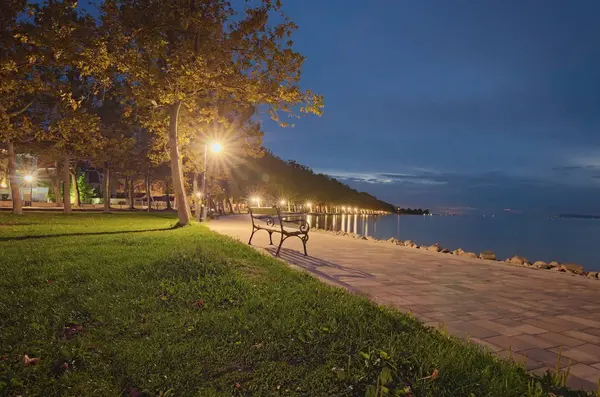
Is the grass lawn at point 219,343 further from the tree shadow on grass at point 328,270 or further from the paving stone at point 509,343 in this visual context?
the tree shadow on grass at point 328,270

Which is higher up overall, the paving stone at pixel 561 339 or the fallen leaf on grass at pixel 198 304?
the fallen leaf on grass at pixel 198 304

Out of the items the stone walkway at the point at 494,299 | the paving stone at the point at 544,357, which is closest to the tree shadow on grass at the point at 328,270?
the stone walkway at the point at 494,299

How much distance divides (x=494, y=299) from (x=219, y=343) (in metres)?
4.03

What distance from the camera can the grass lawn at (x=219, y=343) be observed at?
2.82 metres

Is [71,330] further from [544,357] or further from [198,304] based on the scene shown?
[544,357]

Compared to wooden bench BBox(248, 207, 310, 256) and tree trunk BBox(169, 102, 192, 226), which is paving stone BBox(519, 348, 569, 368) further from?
tree trunk BBox(169, 102, 192, 226)

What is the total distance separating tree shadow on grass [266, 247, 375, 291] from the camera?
6.63 metres

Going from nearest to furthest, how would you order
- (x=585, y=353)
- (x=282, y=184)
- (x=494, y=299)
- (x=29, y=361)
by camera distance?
(x=29, y=361) → (x=585, y=353) → (x=494, y=299) → (x=282, y=184)

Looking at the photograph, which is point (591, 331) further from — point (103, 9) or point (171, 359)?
point (103, 9)

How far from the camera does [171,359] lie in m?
3.24

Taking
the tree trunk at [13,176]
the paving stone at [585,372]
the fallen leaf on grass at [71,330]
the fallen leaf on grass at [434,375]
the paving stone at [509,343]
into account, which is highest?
the tree trunk at [13,176]

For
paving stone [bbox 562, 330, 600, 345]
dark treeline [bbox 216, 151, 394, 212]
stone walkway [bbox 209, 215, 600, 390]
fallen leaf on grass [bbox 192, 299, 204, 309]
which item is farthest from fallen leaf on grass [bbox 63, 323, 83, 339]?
dark treeline [bbox 216, 151, 394, 212]

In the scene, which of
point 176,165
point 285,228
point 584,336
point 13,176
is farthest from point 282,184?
point 584,336

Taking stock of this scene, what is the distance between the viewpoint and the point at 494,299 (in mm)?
5621
